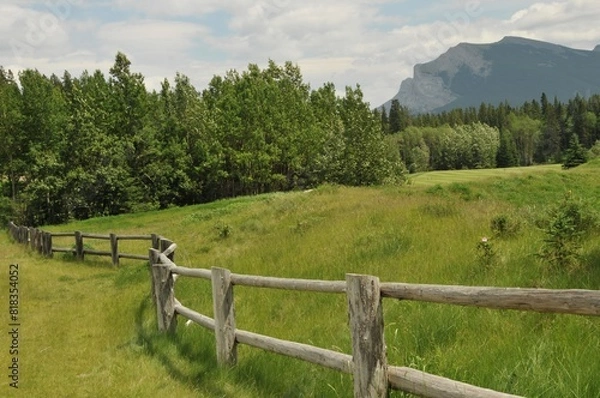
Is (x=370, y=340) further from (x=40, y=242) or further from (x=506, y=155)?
(x=506, y=155)

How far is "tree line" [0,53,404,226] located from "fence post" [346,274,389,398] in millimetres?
49936

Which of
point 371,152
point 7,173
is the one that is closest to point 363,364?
point 371,152

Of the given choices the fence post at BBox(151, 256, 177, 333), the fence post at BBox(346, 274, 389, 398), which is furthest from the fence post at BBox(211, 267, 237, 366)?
the fence post at BBox(346, 274, 389, 398)

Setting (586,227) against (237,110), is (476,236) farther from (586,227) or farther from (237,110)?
(237,110)

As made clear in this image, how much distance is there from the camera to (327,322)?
670cm

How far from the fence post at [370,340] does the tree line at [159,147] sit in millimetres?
49936

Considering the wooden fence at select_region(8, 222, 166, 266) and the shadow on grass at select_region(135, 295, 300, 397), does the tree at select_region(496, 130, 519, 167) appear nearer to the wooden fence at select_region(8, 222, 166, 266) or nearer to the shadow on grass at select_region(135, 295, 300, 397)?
the wooden fence at select_region(8, 222, 166, 266)

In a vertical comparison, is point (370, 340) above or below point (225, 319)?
above

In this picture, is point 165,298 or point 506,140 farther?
point 506,140

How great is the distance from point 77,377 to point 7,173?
187ft

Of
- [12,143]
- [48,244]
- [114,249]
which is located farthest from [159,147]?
[114,249]

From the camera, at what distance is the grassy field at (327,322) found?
14.7 feet

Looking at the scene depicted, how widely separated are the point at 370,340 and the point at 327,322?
9.40 ft

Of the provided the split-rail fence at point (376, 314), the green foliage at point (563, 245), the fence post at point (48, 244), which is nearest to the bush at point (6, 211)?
the fence post at point (48, 244)
